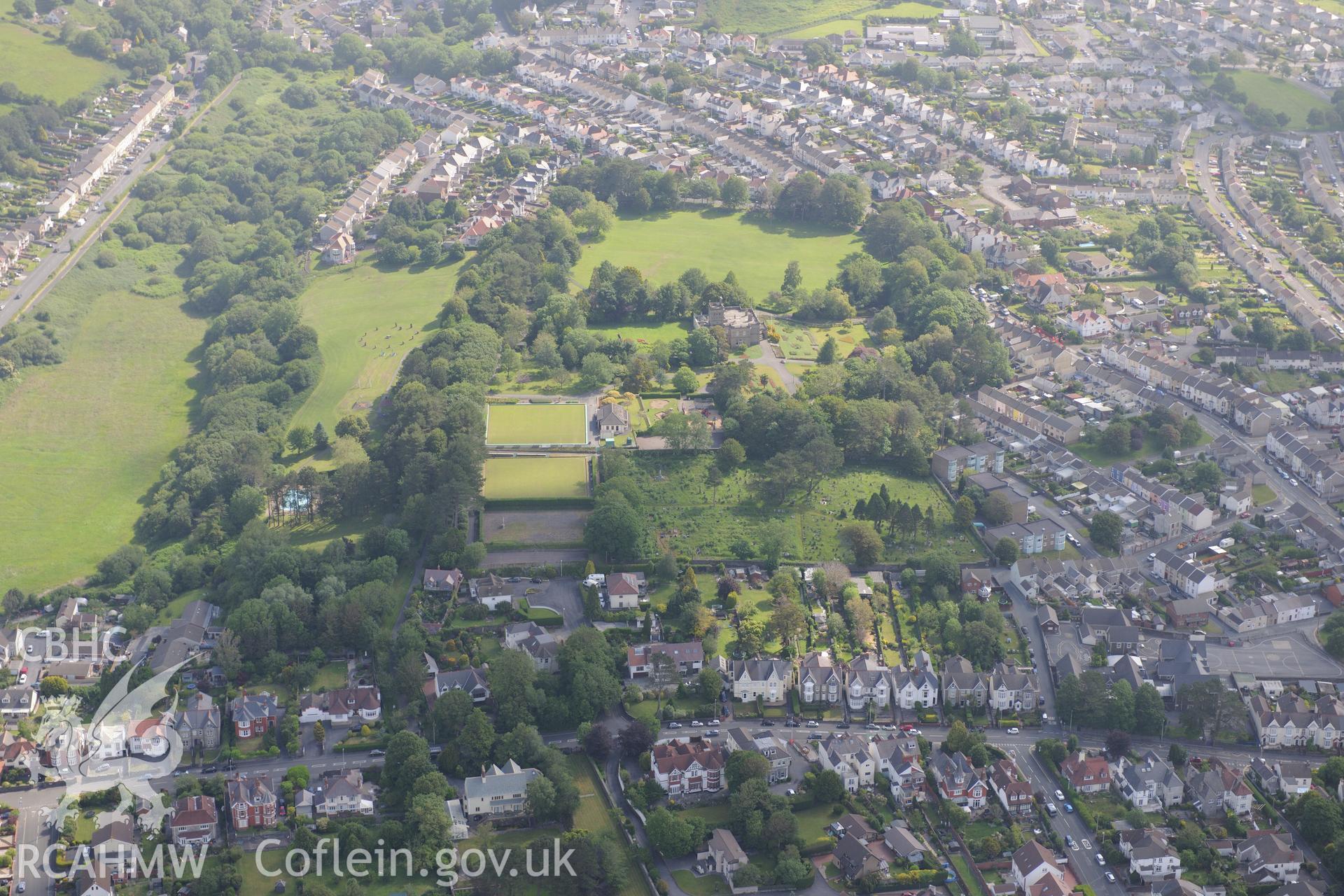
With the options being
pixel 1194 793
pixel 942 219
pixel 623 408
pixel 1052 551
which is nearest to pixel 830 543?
pixel 1052 551

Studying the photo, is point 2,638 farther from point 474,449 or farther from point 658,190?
point 658,190

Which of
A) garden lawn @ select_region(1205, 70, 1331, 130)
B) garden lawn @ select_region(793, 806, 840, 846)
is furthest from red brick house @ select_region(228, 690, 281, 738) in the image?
garden lawn @ select_region(1205, 70, 1331, 130)

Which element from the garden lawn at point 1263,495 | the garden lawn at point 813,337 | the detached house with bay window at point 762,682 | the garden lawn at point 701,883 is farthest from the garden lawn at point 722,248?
the garden lawn at point 701,883

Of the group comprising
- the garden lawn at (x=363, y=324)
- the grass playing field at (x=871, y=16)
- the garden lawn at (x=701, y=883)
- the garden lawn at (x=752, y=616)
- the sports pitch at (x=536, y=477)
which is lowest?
A: the garden lawn at (x=363, y=324)

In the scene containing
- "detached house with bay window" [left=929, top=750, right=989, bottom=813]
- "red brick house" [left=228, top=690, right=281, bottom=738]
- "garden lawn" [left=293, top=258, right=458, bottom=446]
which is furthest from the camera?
"garden lawn" [left=293, top=258, right=458, bottom=446]

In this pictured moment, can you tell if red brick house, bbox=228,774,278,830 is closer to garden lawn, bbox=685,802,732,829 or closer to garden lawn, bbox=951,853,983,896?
garden lawn, bbox=685,802,732,829

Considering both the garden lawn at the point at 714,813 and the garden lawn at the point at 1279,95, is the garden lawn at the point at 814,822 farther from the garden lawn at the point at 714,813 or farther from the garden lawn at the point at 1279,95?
the garden lawn at the point at 1279,95
